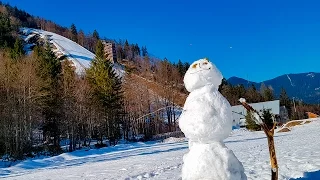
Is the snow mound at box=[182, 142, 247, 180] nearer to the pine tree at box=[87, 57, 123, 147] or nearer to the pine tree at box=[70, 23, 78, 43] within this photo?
the pine tree at box=[87, 57, 123, 147]

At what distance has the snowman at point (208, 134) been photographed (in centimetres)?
377

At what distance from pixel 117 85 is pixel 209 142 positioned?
44446 mm

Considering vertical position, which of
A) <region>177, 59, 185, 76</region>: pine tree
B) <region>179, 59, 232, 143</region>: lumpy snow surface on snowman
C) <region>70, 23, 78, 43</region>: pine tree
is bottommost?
<region>179, 59, 232, 143</region>: lumpy snow surface on snowman

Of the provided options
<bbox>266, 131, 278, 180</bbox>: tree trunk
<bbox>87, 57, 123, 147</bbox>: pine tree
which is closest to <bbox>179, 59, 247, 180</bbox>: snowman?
<bbox>266, 131, 278, 180</bbox>: tree trunk

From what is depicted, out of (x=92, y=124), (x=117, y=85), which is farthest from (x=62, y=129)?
(x=117, y=85)

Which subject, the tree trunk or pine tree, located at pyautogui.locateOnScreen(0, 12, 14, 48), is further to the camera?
pine tree, located at pyautogui.locateOnScreen(0, 12, 14, 48)

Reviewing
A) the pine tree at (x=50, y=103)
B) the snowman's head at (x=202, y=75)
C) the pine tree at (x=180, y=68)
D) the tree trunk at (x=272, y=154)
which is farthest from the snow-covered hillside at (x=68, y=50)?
the tree trunk at (x=272, y=154)

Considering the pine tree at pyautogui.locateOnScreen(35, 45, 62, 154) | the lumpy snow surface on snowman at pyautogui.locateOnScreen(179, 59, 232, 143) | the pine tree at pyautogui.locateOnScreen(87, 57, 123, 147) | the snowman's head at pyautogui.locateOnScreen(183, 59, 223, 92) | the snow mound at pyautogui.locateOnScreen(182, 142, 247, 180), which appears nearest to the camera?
the snow mound at pyautogui.locateOnScreen(182, 142, 247, 180)

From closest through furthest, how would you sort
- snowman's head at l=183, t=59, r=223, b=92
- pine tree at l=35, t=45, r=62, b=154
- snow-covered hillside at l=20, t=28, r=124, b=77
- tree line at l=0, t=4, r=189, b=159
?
snowman's head at l=183, t=59, r=223, b=92 → tree line at l=0, t=4, r=189, b=159 → pine tree at l=35, t=45, r=62, b=154 → snow-covered hillside at l=20, t=28, r=124, b=77

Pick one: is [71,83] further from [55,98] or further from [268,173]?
[268,173]

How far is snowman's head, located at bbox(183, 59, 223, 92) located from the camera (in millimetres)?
4078

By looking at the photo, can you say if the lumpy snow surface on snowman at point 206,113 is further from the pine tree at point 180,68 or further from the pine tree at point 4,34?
the pine tree at point 180,68

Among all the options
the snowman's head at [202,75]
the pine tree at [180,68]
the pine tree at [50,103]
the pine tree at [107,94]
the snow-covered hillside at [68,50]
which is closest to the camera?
the snowman's head at [202,75]

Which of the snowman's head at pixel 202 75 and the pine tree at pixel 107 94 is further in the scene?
the pine tree at pixel 107 94
